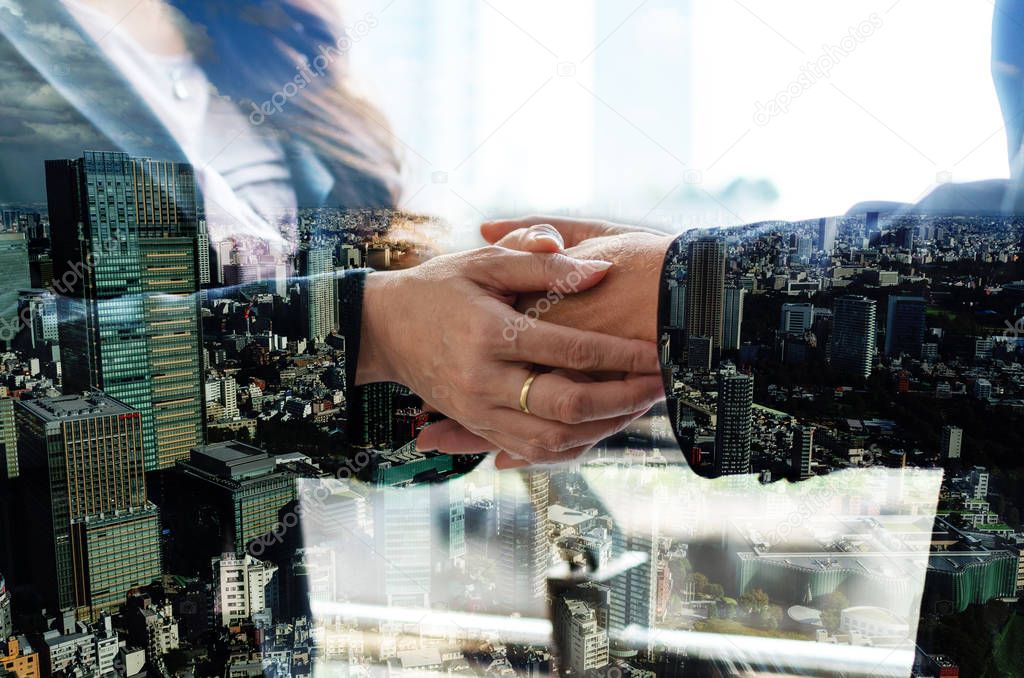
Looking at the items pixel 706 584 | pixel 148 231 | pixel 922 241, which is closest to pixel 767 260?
pixel 922 241

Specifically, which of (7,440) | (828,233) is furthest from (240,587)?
(828,233)

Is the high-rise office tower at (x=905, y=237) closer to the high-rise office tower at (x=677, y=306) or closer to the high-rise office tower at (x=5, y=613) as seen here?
the high-rise office tower at (x=677, y=306)

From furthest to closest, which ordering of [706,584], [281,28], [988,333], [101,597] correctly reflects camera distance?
[706,584] → [281,28] → [101,597] → [988,333]

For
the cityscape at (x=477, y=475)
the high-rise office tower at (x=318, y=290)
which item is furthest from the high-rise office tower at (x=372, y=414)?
the high-rise office tower at (x=318, y=290)

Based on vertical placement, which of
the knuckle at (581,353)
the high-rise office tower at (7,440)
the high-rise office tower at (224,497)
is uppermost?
the knuckle at (581,353)

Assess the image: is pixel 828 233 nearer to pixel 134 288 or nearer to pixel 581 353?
pixel 581 353

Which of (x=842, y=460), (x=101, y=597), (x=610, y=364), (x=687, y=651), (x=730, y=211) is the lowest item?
(x=687, y=651)

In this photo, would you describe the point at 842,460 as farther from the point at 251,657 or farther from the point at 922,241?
the point at 251,657
